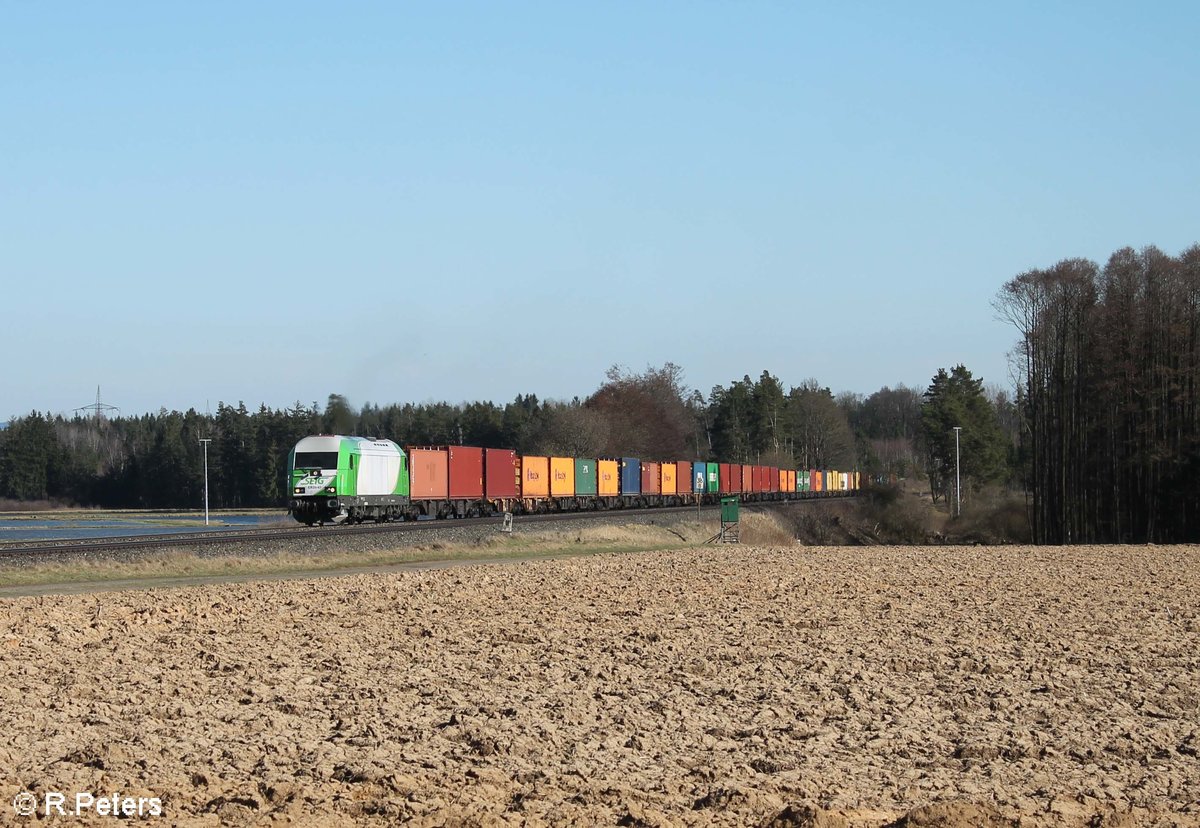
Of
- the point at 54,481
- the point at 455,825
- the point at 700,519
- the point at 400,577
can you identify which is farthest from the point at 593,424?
the point at 455,825

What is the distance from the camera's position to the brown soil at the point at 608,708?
888 cm

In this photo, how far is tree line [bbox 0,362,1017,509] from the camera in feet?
410

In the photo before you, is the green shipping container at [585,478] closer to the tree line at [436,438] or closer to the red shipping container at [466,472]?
the red shipping container at [466,472]

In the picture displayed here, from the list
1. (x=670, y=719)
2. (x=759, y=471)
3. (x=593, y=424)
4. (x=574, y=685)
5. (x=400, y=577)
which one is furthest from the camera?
(x=593, y=424)

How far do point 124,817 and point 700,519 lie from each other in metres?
52.8

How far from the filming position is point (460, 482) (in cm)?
5725

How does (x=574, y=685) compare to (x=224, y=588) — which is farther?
(x=224, y=588)

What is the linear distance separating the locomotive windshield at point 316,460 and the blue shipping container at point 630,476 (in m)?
33.4

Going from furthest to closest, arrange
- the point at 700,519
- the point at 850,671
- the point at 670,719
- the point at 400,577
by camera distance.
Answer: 1. the point at 700,519
2. the point at 400,577
3. the point at 850,671
4. the point at 670,719

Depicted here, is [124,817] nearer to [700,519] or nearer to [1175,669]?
[1175,669]

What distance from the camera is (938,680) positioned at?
14219mm

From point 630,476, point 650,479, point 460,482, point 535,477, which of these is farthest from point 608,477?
point 460,482

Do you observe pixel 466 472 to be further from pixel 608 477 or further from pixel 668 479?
pixel 668 479

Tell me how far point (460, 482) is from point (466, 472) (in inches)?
31.5
